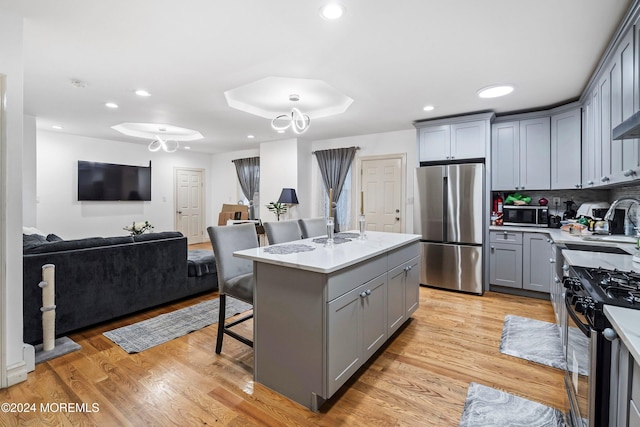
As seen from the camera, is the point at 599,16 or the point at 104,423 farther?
the point at 599,16

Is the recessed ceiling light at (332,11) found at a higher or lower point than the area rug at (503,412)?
higher

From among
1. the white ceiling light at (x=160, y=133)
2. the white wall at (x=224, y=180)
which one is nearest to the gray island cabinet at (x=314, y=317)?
→ the white ceiling light at (x=160, y=133)

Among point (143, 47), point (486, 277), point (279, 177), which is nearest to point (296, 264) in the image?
point (143, 47)

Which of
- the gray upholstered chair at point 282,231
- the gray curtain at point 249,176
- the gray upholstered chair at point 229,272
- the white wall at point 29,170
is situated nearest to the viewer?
the gray upholstered chair at point 229,272

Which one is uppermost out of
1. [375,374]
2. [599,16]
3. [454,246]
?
[599,16]

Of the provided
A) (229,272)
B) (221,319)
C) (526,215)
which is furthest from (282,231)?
(526,215)

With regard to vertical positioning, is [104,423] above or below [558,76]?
below

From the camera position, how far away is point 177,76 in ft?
9.82

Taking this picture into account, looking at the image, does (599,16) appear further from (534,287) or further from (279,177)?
(279,177)

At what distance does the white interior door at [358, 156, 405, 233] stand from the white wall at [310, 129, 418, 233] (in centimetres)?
12

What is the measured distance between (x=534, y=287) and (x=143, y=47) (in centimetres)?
491

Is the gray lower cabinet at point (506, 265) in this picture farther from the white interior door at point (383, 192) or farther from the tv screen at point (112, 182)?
the tv screen at point (112, 182)

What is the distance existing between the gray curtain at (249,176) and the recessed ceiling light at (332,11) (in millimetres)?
5404

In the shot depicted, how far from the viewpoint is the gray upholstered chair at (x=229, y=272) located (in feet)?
7.60
